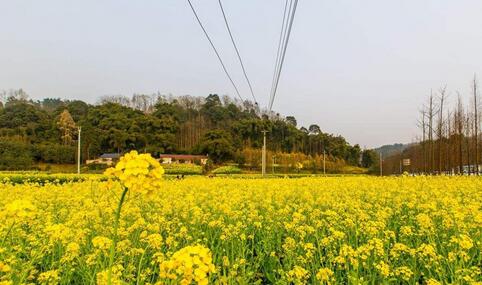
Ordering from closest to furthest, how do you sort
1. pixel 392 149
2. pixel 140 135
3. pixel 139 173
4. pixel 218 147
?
pixel 139 173 < pixel 218 147 < pixel 140 135 < pixel 392 149

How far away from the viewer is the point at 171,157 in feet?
196

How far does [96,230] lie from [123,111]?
66093 mm

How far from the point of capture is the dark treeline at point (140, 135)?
186 ft

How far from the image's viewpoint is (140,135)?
6038 centimetres

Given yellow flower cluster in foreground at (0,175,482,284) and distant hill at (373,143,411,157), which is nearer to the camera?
yellow flower cluster in foreground at (0,175,482,284)

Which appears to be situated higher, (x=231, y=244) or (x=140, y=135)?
(x=140, y=135)

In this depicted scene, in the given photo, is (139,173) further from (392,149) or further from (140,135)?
(392,149)

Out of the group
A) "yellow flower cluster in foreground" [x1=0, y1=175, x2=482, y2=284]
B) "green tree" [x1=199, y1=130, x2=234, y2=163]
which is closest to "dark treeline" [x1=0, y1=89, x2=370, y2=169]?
"green tree" [x1=199, y1=130, x2=234, y2=163]

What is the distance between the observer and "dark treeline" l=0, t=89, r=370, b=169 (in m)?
56.6

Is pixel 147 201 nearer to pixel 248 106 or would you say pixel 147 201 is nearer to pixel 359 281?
pixel 359 281

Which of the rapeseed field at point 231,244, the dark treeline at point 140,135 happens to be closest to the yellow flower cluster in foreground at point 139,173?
the rapeseed field at point 231,244

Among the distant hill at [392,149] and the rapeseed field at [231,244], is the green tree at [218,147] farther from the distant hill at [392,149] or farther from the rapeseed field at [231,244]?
the rapeseed field at [231,244]

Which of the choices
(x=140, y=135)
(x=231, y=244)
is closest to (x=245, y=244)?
(x=231, y=244)

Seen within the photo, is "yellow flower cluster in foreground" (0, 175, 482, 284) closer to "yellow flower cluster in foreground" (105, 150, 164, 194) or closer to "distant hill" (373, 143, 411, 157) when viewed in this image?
"yellow flower cluster in foreground" (105, 150, 164, 194)
